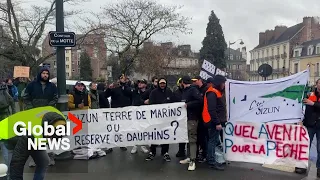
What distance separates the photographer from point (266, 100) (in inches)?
275

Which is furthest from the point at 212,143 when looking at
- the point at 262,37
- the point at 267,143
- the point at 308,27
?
the point at 262,37

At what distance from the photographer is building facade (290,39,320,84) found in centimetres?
6669

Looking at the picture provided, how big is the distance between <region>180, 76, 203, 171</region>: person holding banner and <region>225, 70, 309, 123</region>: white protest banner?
64 centimetres

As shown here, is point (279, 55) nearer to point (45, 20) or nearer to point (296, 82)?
point (45, 20)

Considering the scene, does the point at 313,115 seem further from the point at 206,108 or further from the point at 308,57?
the point at 308,57

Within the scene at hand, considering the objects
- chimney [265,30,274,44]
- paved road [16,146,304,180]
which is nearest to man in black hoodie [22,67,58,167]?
paved road [16,146,304,180]

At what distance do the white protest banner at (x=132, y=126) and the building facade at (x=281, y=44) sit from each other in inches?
2457

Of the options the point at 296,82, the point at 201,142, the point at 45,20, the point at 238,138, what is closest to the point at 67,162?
the point at 201,142

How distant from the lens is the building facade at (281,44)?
244ft

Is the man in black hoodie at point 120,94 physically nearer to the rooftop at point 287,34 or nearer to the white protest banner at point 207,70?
the white protest banner at point 207,70

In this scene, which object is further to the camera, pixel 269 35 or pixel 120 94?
pixel 269 35

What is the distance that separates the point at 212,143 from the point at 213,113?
65cm

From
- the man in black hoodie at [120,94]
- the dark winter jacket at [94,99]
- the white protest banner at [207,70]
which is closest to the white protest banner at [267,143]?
the man in black hoodie at [120,94]

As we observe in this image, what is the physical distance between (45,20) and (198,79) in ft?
47.0
